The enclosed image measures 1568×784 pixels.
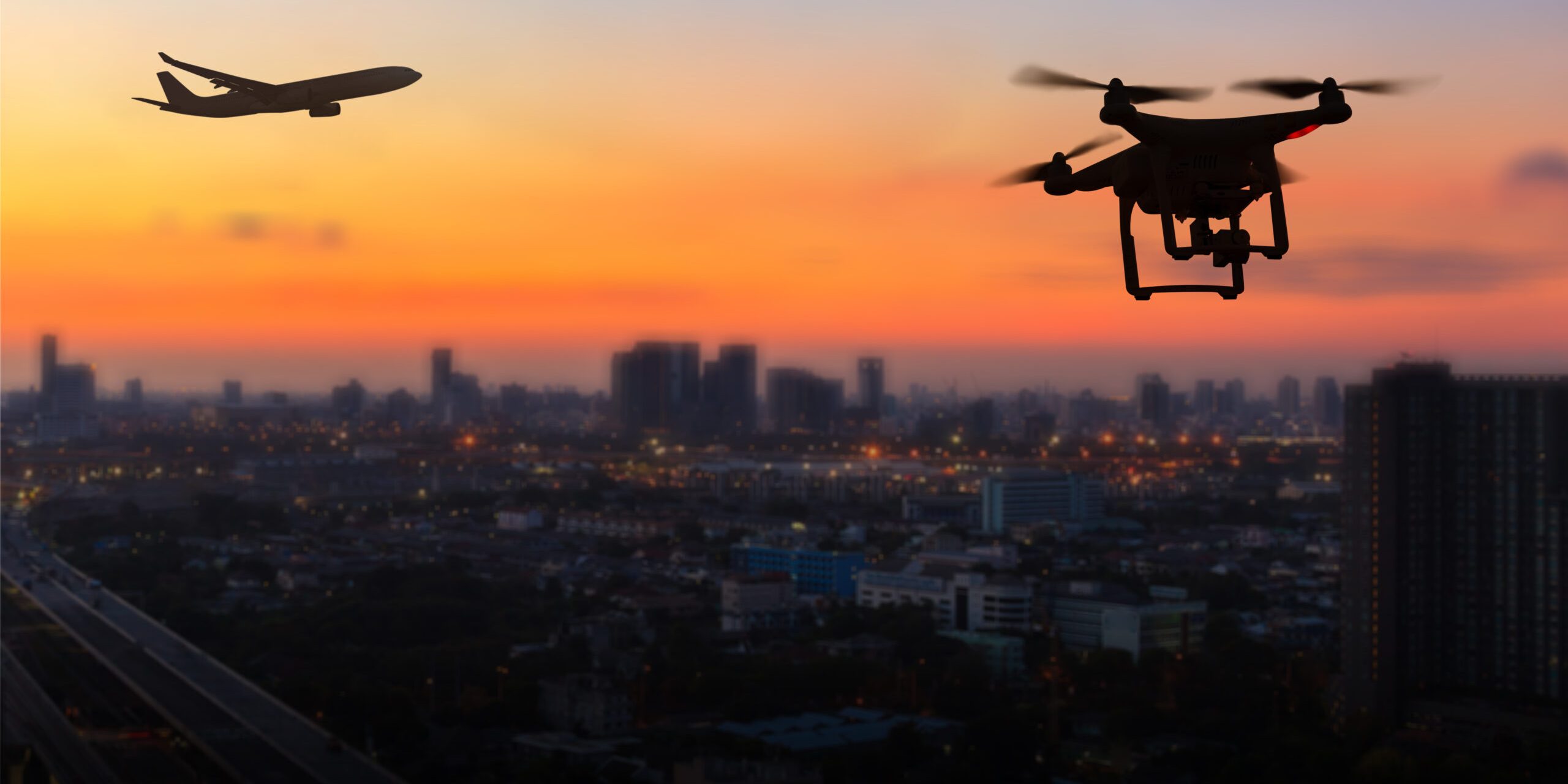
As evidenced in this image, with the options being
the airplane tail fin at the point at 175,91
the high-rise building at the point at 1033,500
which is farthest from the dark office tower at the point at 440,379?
the airplane tail fin at the point at 175,91

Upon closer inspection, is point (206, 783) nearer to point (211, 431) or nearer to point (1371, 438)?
point (1371, 438)

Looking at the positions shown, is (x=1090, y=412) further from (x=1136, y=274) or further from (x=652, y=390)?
(x=1136, y=274)

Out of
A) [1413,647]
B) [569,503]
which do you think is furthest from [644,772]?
[569,503]

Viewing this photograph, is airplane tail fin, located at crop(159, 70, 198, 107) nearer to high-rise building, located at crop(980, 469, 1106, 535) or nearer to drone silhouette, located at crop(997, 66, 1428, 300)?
drone silhouette, located at crop(997, 66, 1428, 300)

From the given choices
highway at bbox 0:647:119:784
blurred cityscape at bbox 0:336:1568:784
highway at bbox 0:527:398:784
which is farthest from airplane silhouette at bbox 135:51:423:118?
highway at bbox 0:647:119:784

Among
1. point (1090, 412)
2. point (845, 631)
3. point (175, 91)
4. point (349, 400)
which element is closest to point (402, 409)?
point (349, 400)

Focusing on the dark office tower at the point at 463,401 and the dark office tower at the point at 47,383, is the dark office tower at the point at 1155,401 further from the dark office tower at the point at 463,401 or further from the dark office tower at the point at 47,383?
the dark office tower at the point at 47,383
